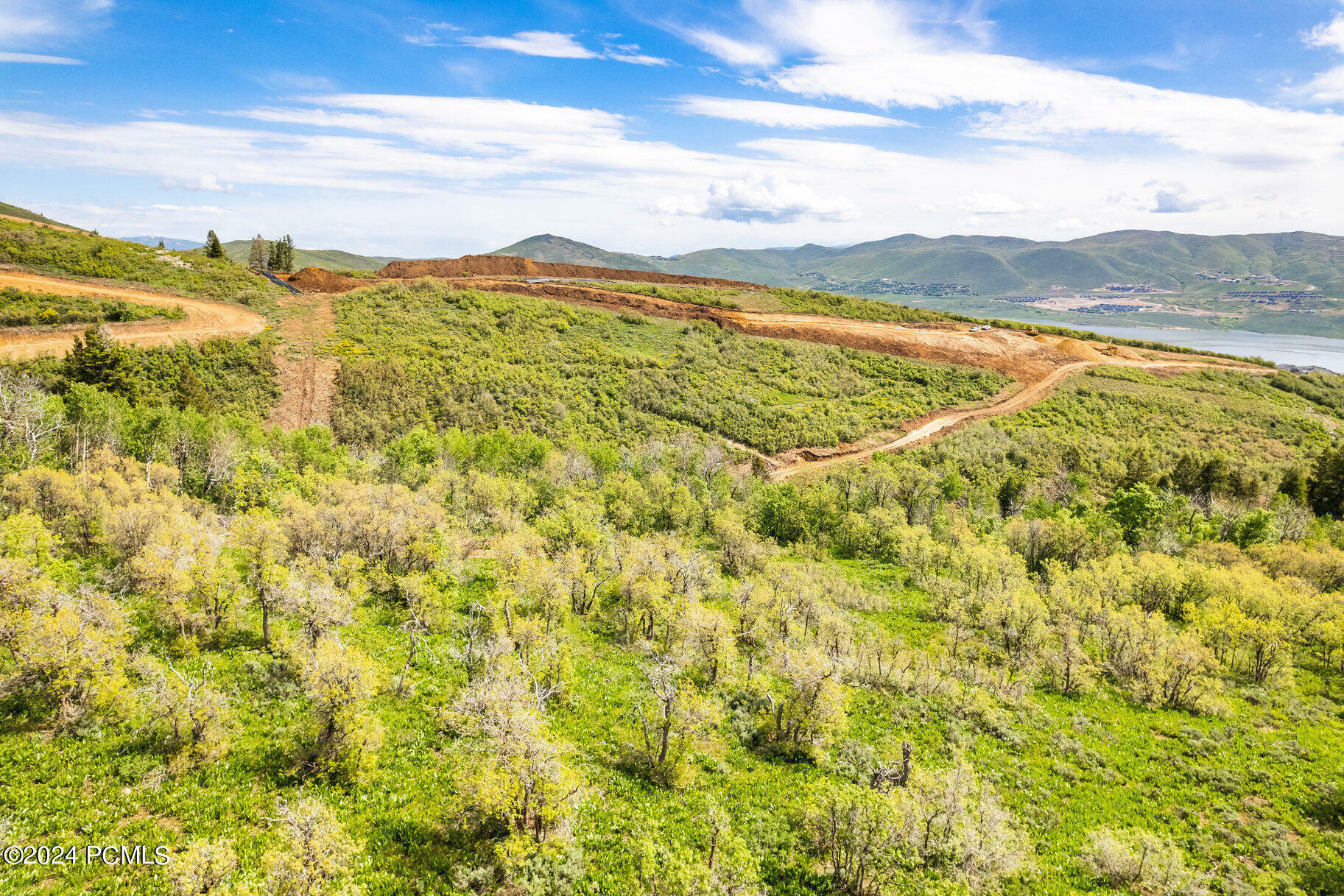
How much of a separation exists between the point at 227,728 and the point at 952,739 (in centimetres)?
2432

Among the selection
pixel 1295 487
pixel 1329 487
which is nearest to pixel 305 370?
pixel 1295 487

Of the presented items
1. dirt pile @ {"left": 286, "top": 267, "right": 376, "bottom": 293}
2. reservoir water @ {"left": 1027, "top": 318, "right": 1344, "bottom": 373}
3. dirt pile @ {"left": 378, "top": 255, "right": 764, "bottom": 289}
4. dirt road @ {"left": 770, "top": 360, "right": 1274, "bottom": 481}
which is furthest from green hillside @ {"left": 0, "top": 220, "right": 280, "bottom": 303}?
reservoir water @ {"left": 1027, "top": 318, "right": 1344, "bottom": 373}

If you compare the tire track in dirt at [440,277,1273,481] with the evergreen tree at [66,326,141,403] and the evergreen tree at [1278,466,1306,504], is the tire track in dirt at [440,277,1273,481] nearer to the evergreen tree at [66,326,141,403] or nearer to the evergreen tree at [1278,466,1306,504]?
the evergreen tree at [1278,466,1306,504]

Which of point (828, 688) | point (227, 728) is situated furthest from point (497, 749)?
point (828, 688)

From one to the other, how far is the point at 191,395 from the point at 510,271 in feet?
207

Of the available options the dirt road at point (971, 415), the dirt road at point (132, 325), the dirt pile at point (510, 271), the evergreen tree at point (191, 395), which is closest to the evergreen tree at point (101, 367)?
the evergreen tree at point (191, 395)

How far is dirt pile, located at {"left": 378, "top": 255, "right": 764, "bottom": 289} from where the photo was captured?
90188 mm

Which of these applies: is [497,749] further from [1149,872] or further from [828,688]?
[1149,872]

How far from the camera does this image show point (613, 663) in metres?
→ 24.4

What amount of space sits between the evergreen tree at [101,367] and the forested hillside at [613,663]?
0.90ft

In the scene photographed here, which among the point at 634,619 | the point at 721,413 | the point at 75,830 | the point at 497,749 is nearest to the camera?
the point at 75,830

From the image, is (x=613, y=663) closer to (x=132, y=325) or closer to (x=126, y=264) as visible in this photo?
(x=132, y=325)

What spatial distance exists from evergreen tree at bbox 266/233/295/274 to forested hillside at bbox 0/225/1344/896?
48.4 metres

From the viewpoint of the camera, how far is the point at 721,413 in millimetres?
66062
